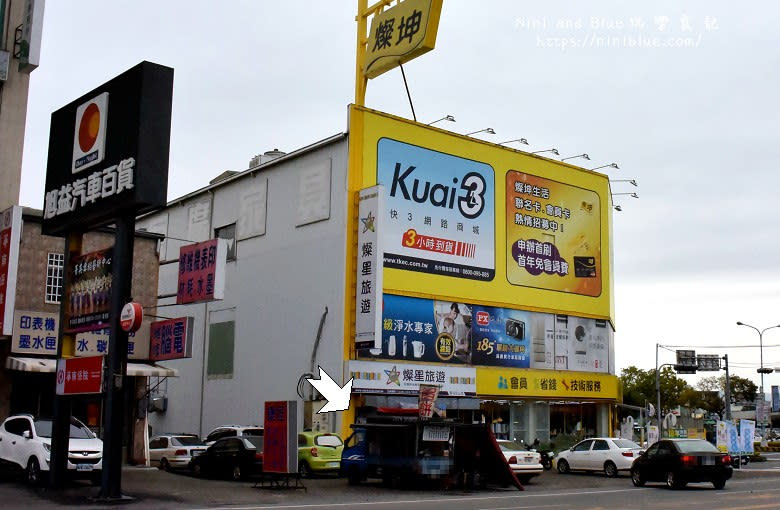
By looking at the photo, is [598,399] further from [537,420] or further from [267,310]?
[267,310]

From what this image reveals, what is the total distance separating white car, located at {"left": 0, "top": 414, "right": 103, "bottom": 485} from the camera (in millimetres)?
21094

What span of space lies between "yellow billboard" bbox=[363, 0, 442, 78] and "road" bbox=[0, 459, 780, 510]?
51.4ft

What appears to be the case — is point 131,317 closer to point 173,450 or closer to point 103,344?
point 103,344

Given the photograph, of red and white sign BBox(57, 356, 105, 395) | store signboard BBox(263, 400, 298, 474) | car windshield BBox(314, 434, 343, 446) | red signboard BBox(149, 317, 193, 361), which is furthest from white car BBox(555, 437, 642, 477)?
red and white sign BBox(57, 356, 105, 395)

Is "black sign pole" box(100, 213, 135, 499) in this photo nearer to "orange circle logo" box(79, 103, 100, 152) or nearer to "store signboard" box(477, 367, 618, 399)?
"orange circle logo" box(79, 103, 100, 152)

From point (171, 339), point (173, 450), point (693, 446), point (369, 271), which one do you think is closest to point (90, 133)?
point (171, 339)

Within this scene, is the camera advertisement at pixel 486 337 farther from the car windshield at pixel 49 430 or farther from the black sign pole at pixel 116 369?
the black sign pole at pixel 116 369

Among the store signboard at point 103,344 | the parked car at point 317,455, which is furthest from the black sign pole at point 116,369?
the parked car at point 317,455

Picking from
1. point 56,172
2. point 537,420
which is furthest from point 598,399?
point 56,172

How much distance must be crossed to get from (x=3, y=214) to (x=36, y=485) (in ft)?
23.4

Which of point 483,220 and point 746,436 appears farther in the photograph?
point 746,436

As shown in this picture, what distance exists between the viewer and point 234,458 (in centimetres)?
2536

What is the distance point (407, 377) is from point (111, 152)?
59.4ft

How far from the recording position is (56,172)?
68.0 feet
